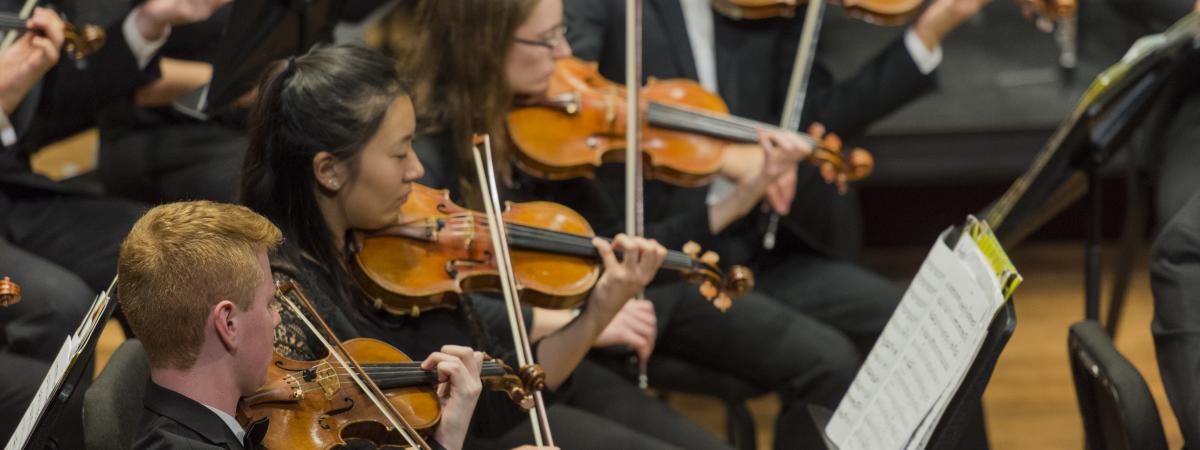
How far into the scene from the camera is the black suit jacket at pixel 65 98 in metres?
2.28

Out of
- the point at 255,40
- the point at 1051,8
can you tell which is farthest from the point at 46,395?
the point at 1051,8

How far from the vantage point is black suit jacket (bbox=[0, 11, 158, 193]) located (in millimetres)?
2277

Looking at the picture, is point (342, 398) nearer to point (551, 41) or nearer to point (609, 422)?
point (609, 422)

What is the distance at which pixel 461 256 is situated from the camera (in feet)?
6.01

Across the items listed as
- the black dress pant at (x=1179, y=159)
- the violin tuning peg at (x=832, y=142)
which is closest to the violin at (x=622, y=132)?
the violin tuning peg at (x=832, y=142)

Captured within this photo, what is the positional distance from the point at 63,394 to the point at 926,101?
9.08ft

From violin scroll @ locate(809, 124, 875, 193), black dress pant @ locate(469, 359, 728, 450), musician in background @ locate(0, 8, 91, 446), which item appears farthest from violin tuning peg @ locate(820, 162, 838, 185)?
musician in background @ locate(0, 8, 91, 446)

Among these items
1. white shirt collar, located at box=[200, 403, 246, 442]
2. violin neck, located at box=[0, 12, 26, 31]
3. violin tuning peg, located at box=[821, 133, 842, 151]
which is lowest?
violin tuning peg, located at box=[821, 133, 842, 151]

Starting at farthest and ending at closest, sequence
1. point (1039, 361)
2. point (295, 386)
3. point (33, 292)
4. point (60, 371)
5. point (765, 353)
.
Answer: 1. point (1039, 361)
2. point (765, 353)
3. point (33, 292)
4. point (295, 386)
5. point (60, 371)

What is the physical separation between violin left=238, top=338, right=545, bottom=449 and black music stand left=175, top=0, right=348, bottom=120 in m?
0.62

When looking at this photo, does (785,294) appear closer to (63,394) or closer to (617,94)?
(617,94)

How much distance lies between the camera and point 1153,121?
8.41 ft

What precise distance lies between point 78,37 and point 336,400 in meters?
0.90

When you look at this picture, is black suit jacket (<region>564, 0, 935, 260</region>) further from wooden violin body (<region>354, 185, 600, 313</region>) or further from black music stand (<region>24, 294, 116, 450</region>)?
black music stand (<region>24, 294, 116, 450</region>)
